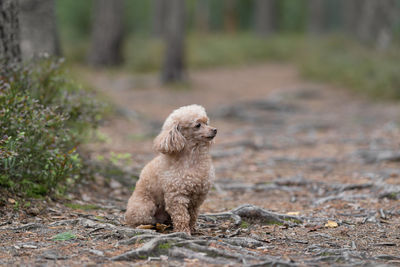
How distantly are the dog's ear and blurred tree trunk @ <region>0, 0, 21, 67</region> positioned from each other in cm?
243

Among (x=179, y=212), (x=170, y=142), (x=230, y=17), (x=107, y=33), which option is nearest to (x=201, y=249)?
(x=179, y=212)

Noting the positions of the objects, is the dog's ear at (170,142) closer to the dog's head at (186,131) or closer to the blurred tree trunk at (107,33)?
the dog's head at (186,131)

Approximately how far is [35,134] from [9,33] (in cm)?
155

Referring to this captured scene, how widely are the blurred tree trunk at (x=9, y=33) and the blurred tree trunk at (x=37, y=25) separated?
308 cm

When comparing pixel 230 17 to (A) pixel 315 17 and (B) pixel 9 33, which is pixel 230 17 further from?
(B) pixel 9 33

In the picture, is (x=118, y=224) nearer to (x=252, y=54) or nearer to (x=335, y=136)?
(x=335, y=136)

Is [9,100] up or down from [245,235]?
up

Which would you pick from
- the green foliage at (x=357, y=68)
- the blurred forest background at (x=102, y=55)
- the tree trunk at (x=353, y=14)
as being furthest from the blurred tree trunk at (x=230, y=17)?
the green foliage at (x=357, y=68)

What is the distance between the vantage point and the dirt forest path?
13.4 feet

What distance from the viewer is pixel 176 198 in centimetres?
472

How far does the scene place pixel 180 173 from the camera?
4.73 m

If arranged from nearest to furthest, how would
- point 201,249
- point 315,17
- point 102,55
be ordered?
point 201,249
point 102,55
point 315,17

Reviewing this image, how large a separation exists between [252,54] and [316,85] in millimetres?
11169

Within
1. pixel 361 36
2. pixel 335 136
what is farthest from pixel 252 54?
pixel 335 136
